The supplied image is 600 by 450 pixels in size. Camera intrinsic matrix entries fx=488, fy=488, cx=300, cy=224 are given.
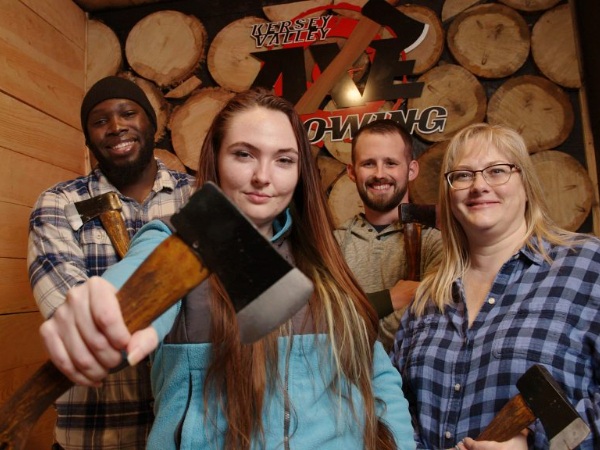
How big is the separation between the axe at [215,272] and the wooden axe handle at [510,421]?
870 millimetres

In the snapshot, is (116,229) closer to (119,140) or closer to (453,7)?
(119,140)

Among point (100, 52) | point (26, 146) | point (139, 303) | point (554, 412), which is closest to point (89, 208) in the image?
point (26, 146)

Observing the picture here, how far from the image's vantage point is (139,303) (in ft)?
2.57

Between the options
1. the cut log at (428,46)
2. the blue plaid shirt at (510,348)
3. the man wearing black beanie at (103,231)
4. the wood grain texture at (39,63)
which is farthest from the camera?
the cut log at (428,46)

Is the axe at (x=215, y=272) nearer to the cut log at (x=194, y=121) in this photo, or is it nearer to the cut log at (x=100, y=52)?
the cut log at (x=194, y=121)

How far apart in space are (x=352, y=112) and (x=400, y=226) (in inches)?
42.2

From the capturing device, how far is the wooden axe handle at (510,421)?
4.31ft

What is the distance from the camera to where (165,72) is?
335 centimetres

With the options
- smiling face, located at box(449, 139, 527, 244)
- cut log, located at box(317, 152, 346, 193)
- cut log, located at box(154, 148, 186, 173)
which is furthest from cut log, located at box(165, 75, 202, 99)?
smiling face, located at box(449, 139, 527, 244)

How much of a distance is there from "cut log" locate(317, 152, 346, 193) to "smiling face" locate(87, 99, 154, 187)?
4.07ft

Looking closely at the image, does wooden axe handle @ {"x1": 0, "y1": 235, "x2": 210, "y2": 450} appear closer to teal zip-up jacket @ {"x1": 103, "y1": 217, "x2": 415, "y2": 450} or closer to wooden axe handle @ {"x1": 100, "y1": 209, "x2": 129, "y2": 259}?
teal zip-up jacket @ {"x1": 103, "y1": 217, "x2": 415, "y2": 450}

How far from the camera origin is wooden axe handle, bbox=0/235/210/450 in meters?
0.79

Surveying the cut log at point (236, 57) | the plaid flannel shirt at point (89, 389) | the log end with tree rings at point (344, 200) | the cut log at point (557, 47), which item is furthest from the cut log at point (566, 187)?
the plaid flannel shirt at point (89, 389)

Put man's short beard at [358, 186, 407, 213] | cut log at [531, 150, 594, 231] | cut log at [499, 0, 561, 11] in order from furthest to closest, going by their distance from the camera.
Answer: cut log at [499, 0, 561, 11], cut log at [531, 150, 594, 231], man's short beard at [358, 186, 407, 213]
